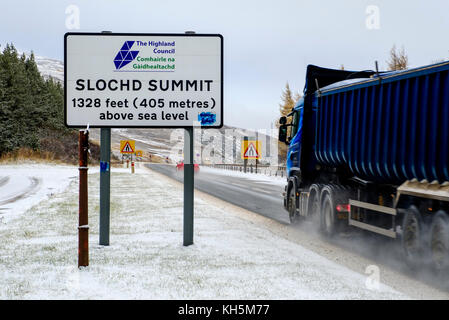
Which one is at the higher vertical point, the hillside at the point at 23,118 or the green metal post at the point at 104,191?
the hillside at the point at 23,118

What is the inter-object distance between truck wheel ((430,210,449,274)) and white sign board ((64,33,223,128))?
374cm

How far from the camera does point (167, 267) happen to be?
23.3 ft

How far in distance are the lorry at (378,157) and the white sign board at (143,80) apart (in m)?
2.77

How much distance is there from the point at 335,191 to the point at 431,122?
373 centimetres

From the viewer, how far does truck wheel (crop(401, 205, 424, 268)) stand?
7559mm

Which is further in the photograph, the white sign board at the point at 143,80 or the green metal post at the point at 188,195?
the green metal post at the point at 188,195

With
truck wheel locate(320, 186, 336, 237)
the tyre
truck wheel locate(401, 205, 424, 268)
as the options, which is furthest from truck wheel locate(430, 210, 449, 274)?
the tyre

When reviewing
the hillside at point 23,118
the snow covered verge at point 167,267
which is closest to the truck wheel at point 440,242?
the snow covered verge at point 167,267

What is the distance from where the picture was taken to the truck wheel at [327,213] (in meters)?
10.7

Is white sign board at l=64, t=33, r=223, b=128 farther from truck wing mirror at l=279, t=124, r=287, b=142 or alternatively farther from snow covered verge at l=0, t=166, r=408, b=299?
truck wing mirror at l=279, t=124, r=287, b=142

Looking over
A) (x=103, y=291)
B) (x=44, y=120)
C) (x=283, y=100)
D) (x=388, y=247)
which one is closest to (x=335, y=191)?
(x=388, y=247)

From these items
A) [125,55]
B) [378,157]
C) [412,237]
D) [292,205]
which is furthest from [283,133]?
[412,237]

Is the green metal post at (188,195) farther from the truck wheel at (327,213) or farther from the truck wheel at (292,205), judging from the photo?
the truck wheel at (292,205)

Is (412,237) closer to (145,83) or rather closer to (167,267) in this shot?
(167,267)
